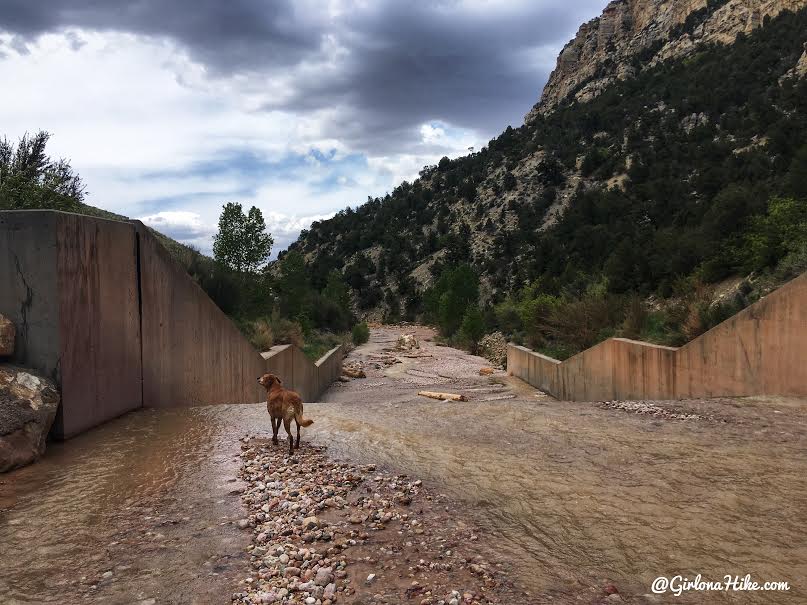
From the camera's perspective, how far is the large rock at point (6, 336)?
18.2ft

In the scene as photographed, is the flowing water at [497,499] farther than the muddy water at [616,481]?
No

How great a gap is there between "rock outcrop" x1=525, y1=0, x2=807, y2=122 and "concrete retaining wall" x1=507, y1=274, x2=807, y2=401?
63.4 meters

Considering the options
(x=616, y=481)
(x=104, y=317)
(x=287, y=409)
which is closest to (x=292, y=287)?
(x=104, y=317)

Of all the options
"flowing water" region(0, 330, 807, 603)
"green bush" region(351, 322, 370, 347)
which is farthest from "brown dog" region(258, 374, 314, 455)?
"green bush" region(351, 322, 370, 347)

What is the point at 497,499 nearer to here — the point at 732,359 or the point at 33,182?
the point at 732,359

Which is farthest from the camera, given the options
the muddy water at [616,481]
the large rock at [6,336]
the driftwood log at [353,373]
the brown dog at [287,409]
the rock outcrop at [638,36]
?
the rock outcrop at [638,36]

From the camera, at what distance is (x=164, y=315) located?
26.3 ft

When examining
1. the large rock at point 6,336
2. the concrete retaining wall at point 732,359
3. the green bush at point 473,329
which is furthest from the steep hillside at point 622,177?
the large rock at point 6,336

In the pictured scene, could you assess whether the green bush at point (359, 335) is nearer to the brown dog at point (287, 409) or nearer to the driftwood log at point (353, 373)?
the driftwood log at point (353, 373)

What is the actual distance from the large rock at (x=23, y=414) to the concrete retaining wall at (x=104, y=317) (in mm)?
230

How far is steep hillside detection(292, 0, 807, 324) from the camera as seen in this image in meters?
19.6

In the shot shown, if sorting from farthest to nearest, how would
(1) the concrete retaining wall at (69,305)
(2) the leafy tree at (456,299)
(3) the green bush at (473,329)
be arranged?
(2) the leafy tree at (456,299), (3) the green bush at (473,329), (1) the concrete retaining wall at (69,305)

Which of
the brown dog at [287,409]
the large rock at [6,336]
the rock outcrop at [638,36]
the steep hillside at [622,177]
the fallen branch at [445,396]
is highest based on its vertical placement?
the rock outcrop at [638,36]

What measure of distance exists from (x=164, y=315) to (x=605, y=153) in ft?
195
